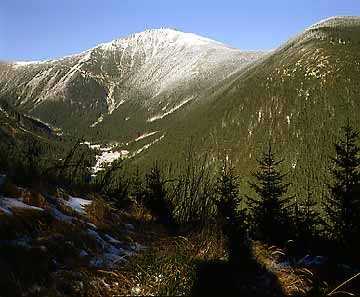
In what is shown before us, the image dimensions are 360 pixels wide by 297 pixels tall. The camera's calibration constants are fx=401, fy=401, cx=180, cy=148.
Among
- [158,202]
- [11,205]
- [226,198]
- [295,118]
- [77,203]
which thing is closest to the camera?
[11,205]

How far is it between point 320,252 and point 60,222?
5729 millimetres

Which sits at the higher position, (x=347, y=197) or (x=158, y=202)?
(x=158, y=202)

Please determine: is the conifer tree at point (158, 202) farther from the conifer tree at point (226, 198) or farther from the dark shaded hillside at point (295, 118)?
the dark shaded hillside at point (295, 118)

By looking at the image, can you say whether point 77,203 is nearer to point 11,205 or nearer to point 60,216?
point 60,216

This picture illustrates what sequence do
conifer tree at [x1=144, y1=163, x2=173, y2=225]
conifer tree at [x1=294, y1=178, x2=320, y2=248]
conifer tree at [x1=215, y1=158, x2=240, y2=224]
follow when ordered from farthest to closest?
conifer tree at [x1=294, y1=178, x2=320, y2=248] → conifer tree at [x1=144, y1=163, x2=173, y2=225] → conifer tree at [x1=215, y1=158, x2=240, y2=224]

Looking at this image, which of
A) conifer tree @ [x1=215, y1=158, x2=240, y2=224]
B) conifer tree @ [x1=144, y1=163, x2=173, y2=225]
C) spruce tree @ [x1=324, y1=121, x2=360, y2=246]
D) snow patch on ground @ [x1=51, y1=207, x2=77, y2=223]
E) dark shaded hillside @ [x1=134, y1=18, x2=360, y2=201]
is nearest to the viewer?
snow patch on ground @ [x1=51, y1=207, x2=77, y2=223]

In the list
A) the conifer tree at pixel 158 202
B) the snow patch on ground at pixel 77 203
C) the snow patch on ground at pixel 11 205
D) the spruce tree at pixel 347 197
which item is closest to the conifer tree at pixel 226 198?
the conifer tree at pixel 158 202

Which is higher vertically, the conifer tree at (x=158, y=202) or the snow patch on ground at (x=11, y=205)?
the snow patch on ground at (x=11, y=205)

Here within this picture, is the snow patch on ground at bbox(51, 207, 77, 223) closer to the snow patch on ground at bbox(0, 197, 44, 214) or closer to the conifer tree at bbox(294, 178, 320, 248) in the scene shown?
the snow patch on ground at bbox(0, 197, 44, 214)

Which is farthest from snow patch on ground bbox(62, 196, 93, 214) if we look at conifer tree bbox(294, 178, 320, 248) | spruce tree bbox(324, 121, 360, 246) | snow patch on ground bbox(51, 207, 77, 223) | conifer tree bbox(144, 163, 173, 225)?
spruce tree bbox(324, 121, 360, 246)

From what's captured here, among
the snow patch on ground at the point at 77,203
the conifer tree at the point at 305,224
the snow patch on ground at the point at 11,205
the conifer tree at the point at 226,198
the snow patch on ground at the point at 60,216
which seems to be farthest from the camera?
the conifer tree at the point at 305,224

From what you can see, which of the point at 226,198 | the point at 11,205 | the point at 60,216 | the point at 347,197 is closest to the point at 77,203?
the point at 60,216

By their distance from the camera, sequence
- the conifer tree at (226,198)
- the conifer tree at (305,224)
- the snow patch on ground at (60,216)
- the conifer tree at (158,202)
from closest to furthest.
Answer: the snow patch on ground at (60,216)
the conifer tree at (226,198)
the conifer tree at (158,202)
the conifer tree at (305,224)

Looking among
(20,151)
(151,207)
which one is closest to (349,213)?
(151,207)
